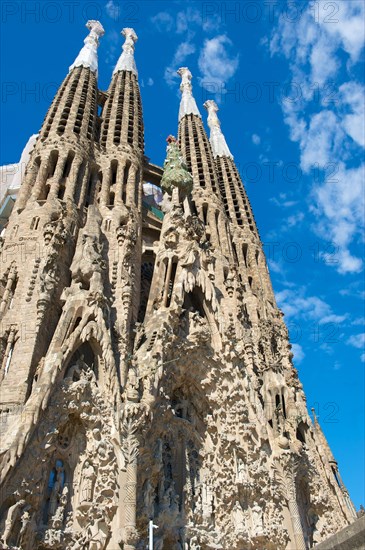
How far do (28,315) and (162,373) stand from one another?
161 inches

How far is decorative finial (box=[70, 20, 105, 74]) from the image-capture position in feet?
86.2

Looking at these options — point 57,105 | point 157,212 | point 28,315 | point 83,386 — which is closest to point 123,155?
point 57,105

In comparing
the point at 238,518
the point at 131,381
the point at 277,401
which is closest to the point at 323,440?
the point at 277,401

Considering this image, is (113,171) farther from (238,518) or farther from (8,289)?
(238,518)

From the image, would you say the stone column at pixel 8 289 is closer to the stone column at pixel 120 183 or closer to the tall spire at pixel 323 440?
the stone column at pixel 120 183

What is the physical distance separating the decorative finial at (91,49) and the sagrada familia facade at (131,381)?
10.4ft

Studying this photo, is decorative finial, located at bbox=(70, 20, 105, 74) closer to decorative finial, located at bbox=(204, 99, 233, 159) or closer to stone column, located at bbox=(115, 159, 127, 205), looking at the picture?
stone column, located at bbox=(115, 159, 127, 205)

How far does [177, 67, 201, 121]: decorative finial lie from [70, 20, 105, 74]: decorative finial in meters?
6.98

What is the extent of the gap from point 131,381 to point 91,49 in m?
21.0

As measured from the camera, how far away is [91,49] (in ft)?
91.2

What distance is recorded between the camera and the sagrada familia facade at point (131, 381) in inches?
461

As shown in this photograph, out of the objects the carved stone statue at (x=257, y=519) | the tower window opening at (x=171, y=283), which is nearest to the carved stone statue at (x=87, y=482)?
the carved stone statue at (x=257, y=519)

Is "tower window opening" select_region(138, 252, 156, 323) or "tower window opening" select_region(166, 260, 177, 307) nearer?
"tower window opening" select_region(166, 260, 177, 307)

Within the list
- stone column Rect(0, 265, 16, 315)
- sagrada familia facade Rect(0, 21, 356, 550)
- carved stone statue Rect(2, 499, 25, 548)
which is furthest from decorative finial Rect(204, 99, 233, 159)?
carved stone statue Rect(2, 499, 25, 548)
